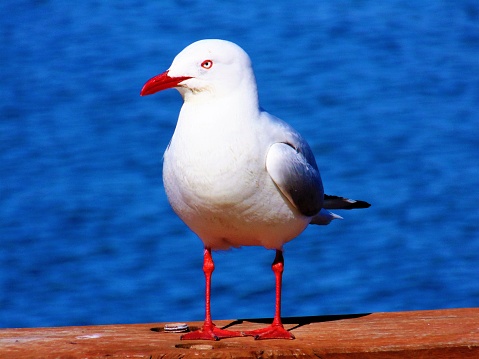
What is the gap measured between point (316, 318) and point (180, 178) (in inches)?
23.4

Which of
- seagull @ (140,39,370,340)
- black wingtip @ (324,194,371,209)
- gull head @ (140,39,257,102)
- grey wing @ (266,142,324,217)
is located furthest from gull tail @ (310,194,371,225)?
gull head @ (140,39,257,102)

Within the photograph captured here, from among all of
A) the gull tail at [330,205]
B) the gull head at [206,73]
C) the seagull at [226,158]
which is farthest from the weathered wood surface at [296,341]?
the gull head at [206,73]

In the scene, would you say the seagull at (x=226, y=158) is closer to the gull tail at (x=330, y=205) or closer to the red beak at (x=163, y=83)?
the red beak at (x=163, y=83)

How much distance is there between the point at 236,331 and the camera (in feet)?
7.62

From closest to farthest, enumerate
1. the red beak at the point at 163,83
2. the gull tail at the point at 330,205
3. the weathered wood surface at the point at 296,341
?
the weathered wood surface at the point at 296,341 → the red beak at the point at 163,83 → the gull tail at the point at 330,205

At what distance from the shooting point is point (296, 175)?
88.6 inches

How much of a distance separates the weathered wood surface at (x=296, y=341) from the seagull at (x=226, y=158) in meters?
0.10

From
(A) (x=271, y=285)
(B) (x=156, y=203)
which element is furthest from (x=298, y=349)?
(B) (x=156, y=203)

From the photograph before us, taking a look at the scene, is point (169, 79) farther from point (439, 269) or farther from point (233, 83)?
point (439, 269)

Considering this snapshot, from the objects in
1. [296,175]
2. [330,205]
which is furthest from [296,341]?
[330,205]

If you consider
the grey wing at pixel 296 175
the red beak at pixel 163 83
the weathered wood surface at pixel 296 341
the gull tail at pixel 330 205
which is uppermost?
the red beak at pixel 163 83

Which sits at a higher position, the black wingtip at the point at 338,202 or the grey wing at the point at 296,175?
the grey wing at the point at 296,175

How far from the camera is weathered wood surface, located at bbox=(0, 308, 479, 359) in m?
2.05

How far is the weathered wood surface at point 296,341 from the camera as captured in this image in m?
2.05
